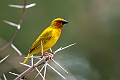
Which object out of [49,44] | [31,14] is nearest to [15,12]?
[31,14]

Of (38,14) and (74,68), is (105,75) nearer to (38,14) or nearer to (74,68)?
(74,68)

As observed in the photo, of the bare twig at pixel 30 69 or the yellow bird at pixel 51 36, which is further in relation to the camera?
the yellow bird at pixel 51 36

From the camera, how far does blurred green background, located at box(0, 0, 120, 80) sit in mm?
2730

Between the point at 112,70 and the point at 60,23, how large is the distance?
63.3 inches

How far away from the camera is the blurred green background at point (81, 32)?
2730 mm

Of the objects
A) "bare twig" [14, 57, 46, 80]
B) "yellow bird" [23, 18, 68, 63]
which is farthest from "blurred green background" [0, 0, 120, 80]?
"bare twig" [14, 57, 46, 80]

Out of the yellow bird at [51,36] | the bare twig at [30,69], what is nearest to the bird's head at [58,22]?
the yellow bird at [51,36]

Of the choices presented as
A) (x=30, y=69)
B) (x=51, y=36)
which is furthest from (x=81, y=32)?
(x=30, y=69)

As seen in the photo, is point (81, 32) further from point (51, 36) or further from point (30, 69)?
point (30, 69)

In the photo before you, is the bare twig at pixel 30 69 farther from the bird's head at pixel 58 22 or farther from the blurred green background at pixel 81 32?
the blurred green background at pixel 81 32

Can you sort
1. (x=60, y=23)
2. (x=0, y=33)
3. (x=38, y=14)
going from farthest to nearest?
(x=38, y=14), (x=0, y=33), (x=60, y=23)

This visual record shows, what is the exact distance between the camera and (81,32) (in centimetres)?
297

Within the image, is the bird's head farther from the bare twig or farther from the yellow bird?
the bare twig

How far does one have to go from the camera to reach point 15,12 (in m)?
2.85
